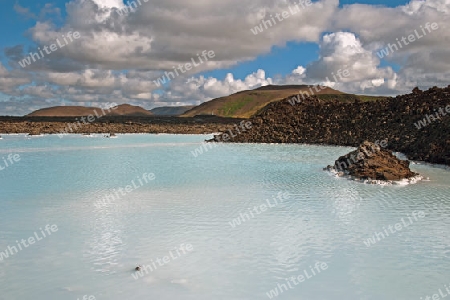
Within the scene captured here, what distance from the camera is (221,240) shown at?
7.76 metres

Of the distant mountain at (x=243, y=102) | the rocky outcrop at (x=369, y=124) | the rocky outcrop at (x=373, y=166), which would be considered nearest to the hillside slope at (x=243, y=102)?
the distant mountain at (x=243, y=102)

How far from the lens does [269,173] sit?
17.2 meters

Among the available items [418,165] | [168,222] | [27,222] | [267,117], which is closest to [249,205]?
[168,222]

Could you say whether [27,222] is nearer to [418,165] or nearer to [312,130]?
[418,165]

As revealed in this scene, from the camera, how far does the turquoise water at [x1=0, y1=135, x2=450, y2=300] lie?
18.7ft

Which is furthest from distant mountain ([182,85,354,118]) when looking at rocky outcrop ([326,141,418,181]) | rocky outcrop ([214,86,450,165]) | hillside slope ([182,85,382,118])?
rocky outcrop ([326,141,418,181])

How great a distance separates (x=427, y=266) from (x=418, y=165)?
15.1 m
